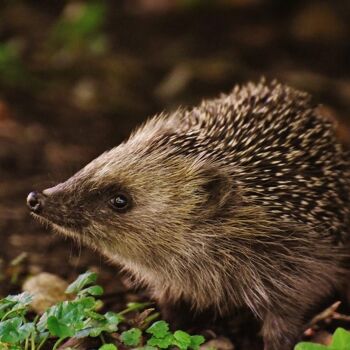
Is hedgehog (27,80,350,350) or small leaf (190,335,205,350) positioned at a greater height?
hedgehog (27,80,350,350)

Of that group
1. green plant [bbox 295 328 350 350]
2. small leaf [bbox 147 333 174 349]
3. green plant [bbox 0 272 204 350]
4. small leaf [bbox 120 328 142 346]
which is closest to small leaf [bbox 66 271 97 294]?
green plant [bbox 0 272 204 350]

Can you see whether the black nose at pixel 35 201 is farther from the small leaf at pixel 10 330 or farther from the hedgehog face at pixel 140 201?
the small leaf at pixel 10 330

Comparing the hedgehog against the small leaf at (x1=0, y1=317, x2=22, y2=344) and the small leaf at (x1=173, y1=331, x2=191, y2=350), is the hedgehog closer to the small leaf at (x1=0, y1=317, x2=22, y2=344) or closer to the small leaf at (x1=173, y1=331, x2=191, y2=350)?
the small leaf at (x1=173, y1=331, x2=191, y2=350)

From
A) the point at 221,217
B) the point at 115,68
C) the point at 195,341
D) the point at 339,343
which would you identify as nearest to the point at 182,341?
the point at 195,341

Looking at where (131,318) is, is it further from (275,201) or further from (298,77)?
(298,77)

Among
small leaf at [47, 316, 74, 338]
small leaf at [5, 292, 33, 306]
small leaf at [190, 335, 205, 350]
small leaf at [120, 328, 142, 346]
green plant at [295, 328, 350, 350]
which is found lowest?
green plant at [295, 328, 350, 350]

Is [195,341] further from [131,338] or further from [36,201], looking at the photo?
[36,201]
